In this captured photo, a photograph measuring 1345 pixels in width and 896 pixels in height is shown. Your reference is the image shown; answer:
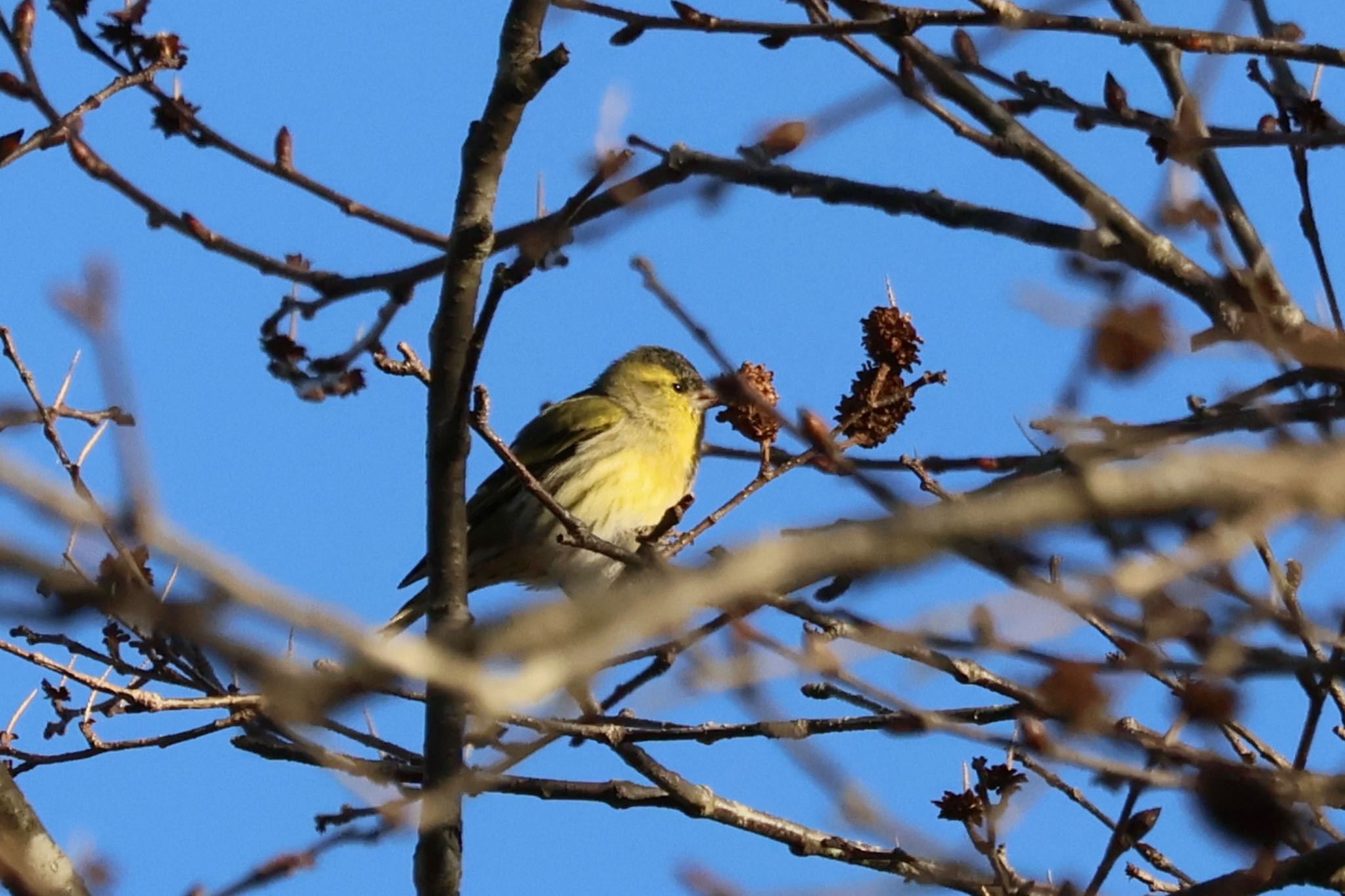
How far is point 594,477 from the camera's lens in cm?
870

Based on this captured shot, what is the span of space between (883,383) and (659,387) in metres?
5.01

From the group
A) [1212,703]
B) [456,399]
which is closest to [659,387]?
[456,399]

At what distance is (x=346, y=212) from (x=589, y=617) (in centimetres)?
278

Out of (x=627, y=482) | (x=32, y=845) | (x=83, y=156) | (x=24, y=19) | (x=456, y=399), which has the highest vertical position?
(x=627, y=482)

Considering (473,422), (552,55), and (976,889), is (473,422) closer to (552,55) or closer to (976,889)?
(552,55)

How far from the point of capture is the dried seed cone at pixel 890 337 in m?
4.26

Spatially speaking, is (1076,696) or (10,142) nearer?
(1076,696)

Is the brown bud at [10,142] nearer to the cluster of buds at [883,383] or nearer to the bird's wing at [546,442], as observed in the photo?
the cluster of buds at [883,383]

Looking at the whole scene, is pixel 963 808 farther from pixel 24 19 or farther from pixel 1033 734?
pixel 24 19

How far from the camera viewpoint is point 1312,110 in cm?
415

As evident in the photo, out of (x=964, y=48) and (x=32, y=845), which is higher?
(x=964, y=48)

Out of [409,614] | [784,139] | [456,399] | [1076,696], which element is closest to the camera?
[1076,696]

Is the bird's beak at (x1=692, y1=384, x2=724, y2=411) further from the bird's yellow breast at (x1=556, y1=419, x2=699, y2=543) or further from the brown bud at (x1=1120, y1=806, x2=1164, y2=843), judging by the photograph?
the brown bud at (x1=1120, y1=806, x2=1164, y2=843)

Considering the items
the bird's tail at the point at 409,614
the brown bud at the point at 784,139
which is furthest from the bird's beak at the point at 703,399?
the brown bud at the point at 784,139
